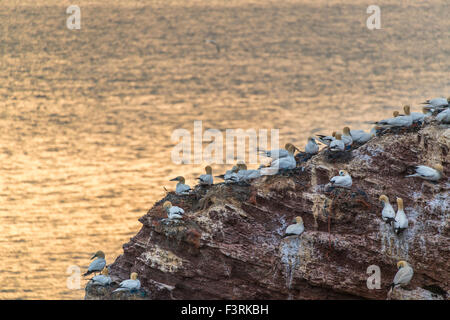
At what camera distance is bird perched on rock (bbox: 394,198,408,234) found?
18312mm

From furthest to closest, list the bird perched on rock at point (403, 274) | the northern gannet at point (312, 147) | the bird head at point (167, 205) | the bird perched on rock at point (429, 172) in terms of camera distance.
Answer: the northern gannet at point (312, 147), the bird head at point (167, 205), the bird perched on rock at point (429, 172), the bird perched on rock at point (403, 274)

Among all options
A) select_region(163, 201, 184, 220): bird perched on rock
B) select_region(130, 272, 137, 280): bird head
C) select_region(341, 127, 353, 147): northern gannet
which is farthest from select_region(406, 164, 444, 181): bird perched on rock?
select_region(130, 272, 137, 280): bird head

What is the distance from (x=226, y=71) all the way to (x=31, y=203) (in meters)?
35.2

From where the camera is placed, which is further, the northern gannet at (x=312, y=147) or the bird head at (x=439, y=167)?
the northern gannet at (x=312, y=147)

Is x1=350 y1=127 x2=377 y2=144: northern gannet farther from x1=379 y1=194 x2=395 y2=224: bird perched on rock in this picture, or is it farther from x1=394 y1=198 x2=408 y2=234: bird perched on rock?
x1=394 y1=198 x2=408 y2=234: bird perched on rock

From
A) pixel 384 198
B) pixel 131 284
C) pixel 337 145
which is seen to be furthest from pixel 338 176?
pixel 131 284

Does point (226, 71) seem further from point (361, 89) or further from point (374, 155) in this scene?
point (374, 155)

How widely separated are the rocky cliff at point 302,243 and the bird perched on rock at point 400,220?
40cm

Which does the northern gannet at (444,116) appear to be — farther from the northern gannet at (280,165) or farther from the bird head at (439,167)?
the northern gannet at (280,165)

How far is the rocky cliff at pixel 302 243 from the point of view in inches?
731

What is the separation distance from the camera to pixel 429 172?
61.8 feet

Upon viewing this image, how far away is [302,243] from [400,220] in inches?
107

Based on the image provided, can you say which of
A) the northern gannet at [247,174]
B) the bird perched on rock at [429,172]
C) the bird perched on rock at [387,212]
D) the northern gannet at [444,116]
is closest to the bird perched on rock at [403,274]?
the bird perched on rock at [387,212]

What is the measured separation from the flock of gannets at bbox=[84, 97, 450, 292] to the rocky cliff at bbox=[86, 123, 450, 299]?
15.5 inches
